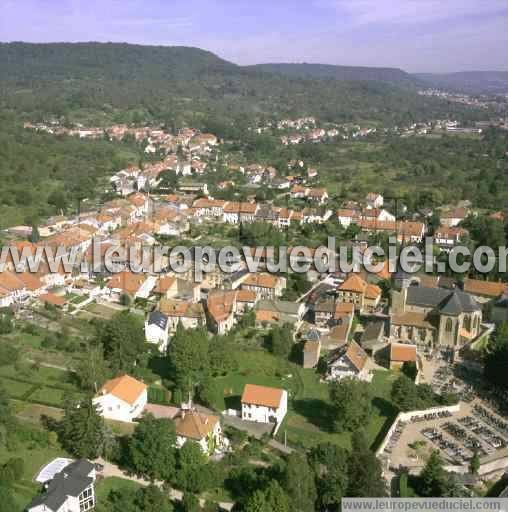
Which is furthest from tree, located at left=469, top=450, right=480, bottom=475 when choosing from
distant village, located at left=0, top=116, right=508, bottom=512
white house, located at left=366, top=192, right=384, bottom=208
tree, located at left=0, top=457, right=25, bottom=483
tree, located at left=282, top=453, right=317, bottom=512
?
white house, located at left=366, top=192, right=384, bottom=208

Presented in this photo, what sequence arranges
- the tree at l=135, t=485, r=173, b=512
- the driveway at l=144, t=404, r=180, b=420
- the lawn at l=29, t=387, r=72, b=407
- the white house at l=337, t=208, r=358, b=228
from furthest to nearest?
the white house at l=337, t=208, r=358, b=228
the lawn at l=29, t=387, r=72, b=407
the driveway at l=144, t=404, r=180, b=420
the tree at l=135, t=485, r=173, b=512

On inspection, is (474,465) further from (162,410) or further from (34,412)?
(34,412)

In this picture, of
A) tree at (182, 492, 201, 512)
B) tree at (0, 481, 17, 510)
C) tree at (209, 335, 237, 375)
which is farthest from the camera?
tree at (209, 335, 237, 375)

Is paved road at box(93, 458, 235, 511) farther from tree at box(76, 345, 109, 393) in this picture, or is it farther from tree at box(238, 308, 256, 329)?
tree at box(238, 308, 256, 329)

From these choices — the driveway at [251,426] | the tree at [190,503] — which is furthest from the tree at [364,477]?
the tree at [190,503]

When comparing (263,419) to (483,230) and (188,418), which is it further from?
(483,230)
